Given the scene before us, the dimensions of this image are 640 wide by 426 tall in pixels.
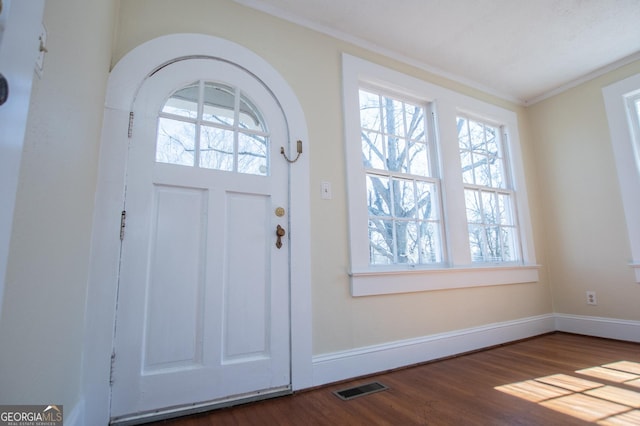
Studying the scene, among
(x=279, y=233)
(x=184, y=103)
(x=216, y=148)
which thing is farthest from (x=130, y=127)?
(x=279, y=233)

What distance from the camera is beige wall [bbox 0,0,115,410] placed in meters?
0.79

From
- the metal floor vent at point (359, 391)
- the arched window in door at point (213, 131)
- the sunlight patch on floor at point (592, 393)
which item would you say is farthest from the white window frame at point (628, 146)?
the arched window in door at point (213, 131)

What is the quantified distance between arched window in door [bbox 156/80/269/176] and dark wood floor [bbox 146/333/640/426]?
1.35 meters

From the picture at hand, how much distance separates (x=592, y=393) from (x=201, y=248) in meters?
2.32

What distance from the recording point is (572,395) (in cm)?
166

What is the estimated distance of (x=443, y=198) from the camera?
270 centimetres

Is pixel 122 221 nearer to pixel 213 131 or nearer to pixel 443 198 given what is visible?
pixel 213 131

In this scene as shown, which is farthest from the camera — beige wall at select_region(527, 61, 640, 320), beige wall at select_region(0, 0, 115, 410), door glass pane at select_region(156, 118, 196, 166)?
beige wall at select_region(527, 61, 640, 320)

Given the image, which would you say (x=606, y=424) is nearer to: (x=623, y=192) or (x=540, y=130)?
(x=623, y=192)

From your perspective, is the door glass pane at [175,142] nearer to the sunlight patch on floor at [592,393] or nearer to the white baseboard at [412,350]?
the white baseboard at [412,350]

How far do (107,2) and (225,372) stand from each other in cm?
198

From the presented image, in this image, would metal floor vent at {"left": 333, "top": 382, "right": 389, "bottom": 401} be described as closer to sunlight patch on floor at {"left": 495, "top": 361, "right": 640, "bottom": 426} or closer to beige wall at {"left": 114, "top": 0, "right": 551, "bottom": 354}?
beige wall at {"left": 114, "top": 0, "right": 551, "bottom": 354}

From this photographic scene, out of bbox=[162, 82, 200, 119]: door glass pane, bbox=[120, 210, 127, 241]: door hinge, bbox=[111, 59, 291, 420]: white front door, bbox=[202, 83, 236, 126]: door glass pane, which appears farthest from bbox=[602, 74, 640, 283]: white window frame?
bbox=[120, 210, 127, 241]: door hinge

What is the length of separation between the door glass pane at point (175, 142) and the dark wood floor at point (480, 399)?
4.38 feet
